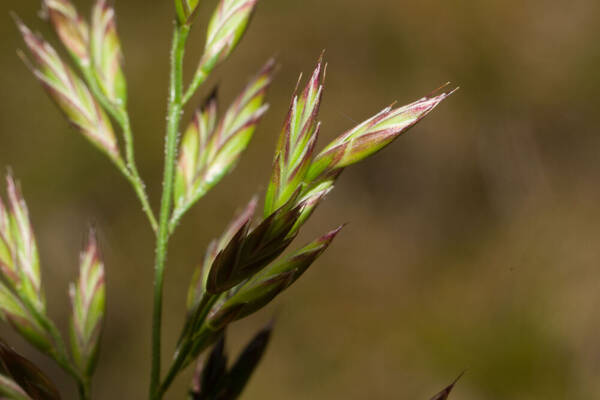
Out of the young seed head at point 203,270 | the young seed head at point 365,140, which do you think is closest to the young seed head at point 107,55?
the young seed head at point 203,270

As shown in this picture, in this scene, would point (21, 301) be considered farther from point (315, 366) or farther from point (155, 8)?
point (155, 8)

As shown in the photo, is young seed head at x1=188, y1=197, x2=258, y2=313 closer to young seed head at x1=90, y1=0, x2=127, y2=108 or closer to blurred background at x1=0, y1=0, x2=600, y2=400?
young seed head at x1=90, y1=0, x2=127, y2=108

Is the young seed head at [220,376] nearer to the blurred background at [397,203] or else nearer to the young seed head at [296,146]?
the young seed head at [296,146]

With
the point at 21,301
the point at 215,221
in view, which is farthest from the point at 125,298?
the point at 21,301

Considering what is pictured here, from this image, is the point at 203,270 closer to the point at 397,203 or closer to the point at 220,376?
the point at 220,376

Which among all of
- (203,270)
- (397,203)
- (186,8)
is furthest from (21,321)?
(397,203)
